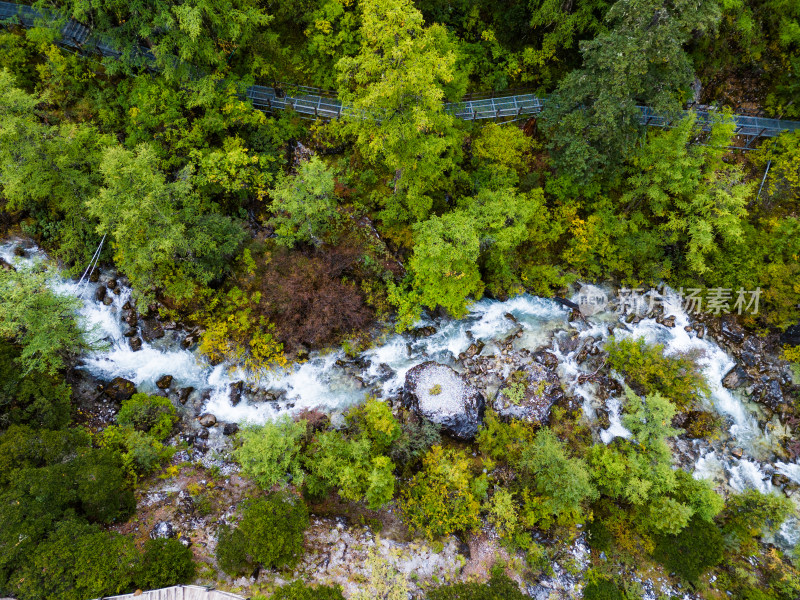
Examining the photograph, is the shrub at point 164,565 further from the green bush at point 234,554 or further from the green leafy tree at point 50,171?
the green leafy tree at point 50,171

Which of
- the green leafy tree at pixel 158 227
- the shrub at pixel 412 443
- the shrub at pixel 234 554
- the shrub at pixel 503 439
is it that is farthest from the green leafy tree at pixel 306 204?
the shrub at pixel 234 554

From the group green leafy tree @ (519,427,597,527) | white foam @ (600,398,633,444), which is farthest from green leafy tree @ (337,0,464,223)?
white foam @ (600,398,633,444)

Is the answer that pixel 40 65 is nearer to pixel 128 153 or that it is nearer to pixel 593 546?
pixel 128 153

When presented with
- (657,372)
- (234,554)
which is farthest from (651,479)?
(234,554)

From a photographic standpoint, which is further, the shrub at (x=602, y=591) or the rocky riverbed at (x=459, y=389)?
the rocky riverbed at (x=459, y=389)

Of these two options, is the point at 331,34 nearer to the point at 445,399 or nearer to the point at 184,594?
the point at 445,399

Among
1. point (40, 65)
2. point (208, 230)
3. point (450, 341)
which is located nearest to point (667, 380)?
point (450, 341)
